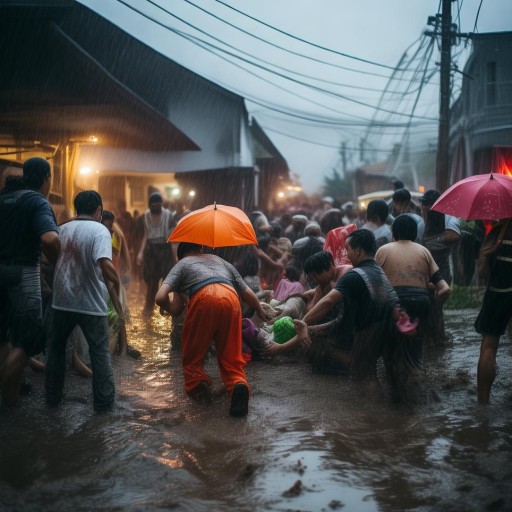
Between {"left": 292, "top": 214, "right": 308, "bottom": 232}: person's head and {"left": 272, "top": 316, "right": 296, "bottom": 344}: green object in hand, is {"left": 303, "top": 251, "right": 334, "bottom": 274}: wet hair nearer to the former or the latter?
{"left": 272, "top": 316, "right": 296, "bottom": 344}: green object in hand

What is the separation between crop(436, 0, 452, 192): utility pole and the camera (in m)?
17.2

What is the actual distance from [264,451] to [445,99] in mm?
14266

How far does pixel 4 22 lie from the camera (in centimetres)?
1091

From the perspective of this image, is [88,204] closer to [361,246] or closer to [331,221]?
[361,246]

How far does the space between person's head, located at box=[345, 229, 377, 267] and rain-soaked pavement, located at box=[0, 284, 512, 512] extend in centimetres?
121

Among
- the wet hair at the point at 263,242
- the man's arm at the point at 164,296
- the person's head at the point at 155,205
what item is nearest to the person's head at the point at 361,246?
the man's arm at the point at 164,296

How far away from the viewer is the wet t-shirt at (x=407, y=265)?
6.53m

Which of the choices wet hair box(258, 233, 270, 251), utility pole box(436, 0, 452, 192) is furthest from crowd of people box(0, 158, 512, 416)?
utility pole box(436, 0, 452, 192)

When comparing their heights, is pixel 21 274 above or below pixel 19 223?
below

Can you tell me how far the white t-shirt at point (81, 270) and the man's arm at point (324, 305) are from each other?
71.8 inches

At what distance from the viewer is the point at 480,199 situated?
6086 mm

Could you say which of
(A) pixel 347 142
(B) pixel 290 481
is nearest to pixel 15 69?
(B) pixel 290 481

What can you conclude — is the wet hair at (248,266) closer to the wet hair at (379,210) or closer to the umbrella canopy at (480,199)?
the wet hair at (379,210)

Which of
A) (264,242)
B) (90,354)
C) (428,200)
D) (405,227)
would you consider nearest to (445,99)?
(264,242)
